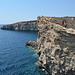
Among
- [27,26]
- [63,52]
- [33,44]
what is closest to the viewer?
[63,52]

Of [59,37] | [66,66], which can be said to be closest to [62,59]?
[66,66]

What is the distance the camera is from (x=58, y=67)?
2794 cm

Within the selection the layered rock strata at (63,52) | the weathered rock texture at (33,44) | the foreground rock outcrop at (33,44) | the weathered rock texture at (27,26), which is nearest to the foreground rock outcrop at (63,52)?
the layered rock strata at (63,52)

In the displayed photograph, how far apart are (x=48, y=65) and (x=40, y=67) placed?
5.07 metres

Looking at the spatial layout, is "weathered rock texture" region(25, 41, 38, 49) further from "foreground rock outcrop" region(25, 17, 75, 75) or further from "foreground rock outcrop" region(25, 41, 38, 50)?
Answer: "foreground rock outcrop" region(25, 17, 75, 75)

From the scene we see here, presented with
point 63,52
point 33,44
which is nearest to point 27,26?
point 33,44

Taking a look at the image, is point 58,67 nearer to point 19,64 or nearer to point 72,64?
point 72,64

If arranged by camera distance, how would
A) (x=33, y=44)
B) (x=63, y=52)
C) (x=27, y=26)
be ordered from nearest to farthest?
(x=63, y=52)
(x=33, y=44)
(x=27, y=26)

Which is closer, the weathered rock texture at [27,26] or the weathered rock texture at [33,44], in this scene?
the weathered rock texture at [33,44]

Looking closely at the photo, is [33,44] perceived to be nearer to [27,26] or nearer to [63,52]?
[63,52]

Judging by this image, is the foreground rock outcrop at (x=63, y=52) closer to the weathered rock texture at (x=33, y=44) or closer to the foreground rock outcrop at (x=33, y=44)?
the foreground rock outcrop at (x=33, y=44)

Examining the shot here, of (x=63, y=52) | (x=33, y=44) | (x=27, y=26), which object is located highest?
(x=27, y=26)

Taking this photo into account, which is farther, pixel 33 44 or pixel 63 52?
pixel 33 44

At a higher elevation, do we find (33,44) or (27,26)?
(27,26)
